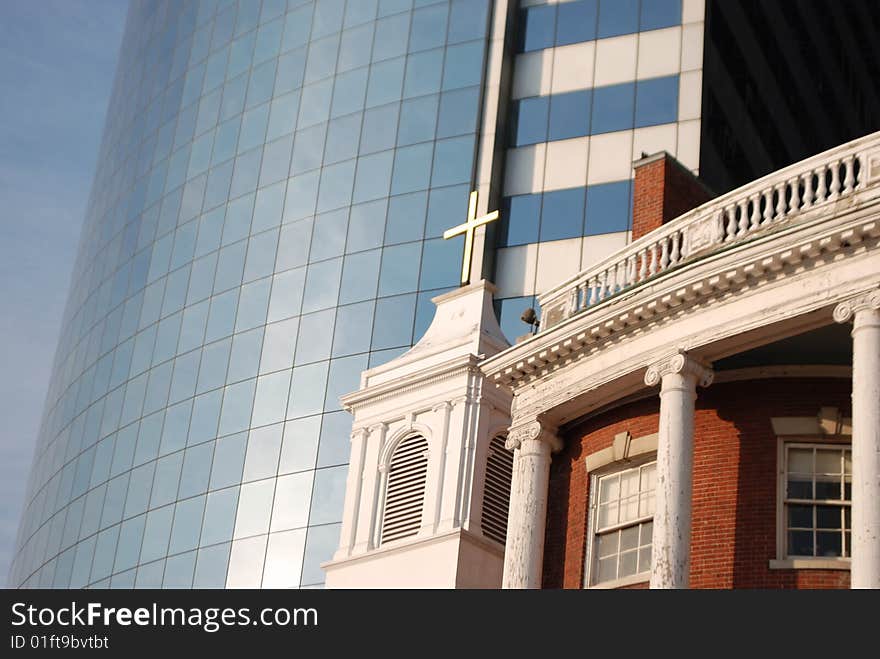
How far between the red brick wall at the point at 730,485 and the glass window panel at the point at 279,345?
30.6 m

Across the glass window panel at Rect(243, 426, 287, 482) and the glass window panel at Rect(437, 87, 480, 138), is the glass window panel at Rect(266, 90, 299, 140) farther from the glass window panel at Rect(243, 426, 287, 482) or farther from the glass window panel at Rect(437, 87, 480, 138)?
the glass window panel at Rect(243, 426, 287, 482)

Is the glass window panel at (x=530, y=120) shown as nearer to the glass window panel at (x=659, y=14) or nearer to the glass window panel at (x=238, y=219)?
the glass window panel at (x=659, y=14)

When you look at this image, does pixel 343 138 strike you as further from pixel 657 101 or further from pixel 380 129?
pixel 657 101

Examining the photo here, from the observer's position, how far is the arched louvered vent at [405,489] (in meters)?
33.2

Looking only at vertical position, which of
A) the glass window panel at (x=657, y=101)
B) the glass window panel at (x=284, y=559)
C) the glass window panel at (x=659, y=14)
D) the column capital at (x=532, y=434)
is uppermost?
the glass window panel at (x=659, y=14)

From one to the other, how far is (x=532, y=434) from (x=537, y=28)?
33269 mm

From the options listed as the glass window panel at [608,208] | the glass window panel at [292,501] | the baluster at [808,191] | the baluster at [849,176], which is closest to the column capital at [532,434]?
the baluster at [808,191]

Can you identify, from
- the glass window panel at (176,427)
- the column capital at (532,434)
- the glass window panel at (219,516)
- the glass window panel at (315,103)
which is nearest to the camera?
the column capital at (532,434)

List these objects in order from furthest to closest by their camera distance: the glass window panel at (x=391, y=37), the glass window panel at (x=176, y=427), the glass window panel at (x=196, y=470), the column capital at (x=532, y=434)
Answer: the glass window panel at (x=391, y=37) → the glass window panel at (x=176, y=427) → the glass window panel at (x=196, y=470) → the column capital at (x=532, y=434)

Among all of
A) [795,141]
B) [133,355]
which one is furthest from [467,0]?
[133,355]

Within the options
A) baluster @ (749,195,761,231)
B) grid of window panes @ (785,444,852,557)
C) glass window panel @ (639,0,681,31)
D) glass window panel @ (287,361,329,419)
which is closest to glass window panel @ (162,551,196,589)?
glass window panel @ (287,361,329,419)

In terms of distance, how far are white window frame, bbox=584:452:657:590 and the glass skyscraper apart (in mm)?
24890

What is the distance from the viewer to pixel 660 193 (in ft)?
108

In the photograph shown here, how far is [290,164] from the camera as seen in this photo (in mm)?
62906
